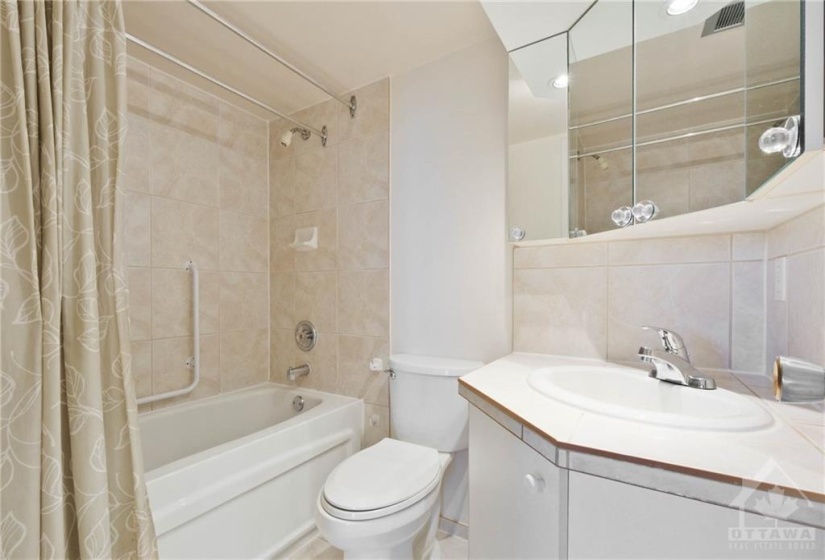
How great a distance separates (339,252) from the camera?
1986 mm

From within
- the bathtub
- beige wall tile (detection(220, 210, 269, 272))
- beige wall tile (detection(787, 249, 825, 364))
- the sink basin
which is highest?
beige wall tile (detection(220, 210, 269, 272))

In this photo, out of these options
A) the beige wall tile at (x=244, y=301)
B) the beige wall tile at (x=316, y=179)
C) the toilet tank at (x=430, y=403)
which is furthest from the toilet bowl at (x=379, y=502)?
the beige wall tile at (x=316, y=179)

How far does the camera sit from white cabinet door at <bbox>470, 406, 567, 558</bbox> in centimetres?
73

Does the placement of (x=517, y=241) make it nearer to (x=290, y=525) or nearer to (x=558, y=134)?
(x=558, y=134)

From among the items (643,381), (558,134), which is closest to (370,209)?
(558,134)

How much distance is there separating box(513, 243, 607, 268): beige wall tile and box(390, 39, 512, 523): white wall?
0.07m

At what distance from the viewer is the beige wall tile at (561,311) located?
1.39 m

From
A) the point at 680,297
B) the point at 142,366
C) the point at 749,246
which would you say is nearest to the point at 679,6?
the point at 749,246

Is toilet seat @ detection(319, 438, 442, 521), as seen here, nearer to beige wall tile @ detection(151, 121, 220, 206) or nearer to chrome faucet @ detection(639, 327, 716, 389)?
chrome faucet @ detection(639, 327, 716, 389)

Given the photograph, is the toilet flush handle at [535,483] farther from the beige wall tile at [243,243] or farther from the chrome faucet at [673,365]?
the beige wall tile at [243,243]

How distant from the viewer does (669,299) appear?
1.25 meters

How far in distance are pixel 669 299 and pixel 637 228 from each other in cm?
35

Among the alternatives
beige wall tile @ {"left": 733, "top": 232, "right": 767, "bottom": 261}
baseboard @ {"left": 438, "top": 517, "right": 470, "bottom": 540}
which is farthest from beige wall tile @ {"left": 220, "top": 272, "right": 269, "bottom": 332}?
beige wall tile @ {"left": 733, "top": 232, "right": 767, "bottom": 261}

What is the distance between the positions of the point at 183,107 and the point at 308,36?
2.79 feet
